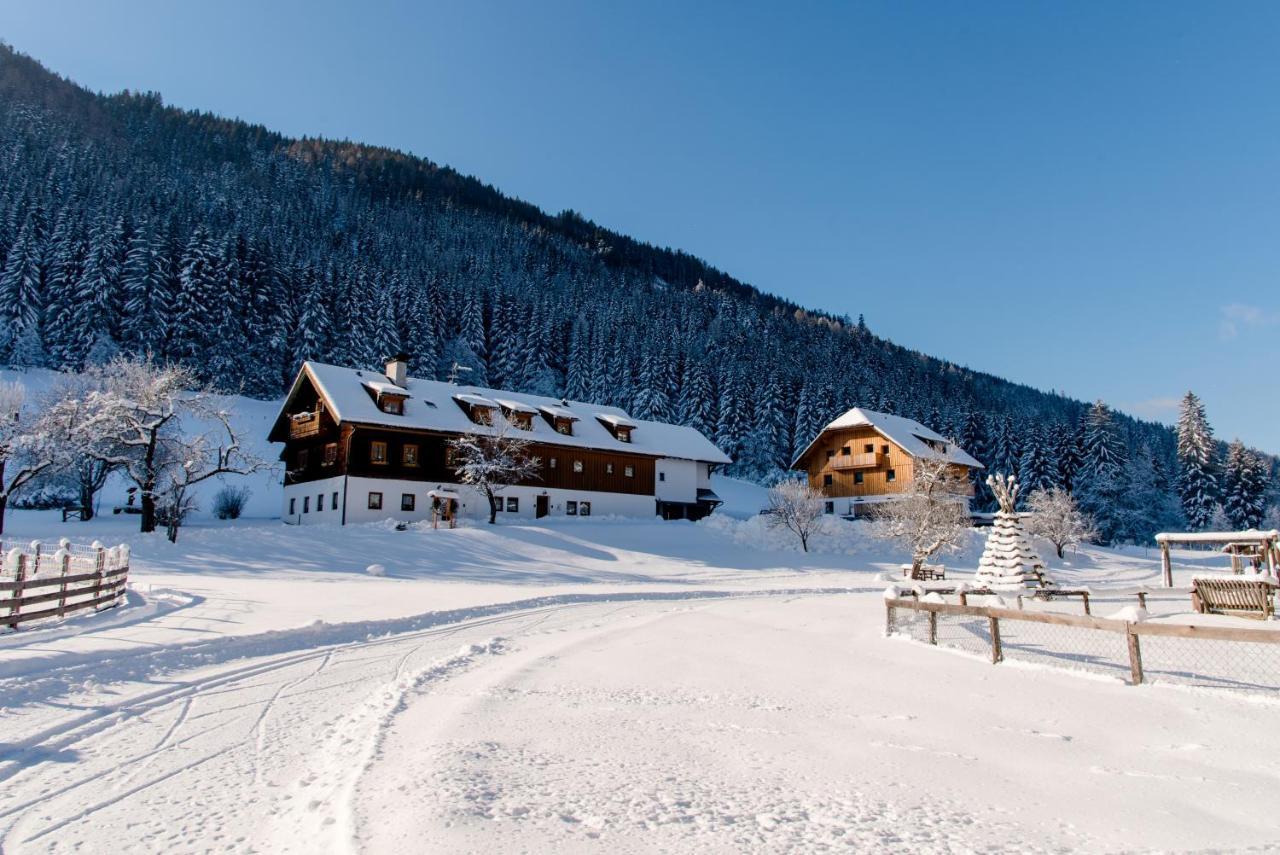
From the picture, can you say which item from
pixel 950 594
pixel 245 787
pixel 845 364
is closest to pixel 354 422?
pixel 950 594

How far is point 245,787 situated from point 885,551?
148 ft

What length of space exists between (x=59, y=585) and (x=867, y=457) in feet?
172

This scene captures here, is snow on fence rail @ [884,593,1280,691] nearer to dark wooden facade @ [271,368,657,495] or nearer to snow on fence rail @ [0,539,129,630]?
snow on fence rail @ [0,539,129,630]

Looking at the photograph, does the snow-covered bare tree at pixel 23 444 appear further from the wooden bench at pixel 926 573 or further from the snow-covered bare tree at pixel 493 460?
the wooden bench at pixel 926 573

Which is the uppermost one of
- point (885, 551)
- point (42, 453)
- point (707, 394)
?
point (707, 394)

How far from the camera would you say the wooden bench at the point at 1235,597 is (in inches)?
669

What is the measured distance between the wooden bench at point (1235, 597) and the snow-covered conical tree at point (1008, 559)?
18.1ft

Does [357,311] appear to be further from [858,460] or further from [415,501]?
[858,460]

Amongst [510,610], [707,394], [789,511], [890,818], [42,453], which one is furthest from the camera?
[707,394]

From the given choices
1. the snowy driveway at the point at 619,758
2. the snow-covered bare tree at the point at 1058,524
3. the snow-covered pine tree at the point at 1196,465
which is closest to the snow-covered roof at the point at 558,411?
the snow-covered bare tree at the point at 1058,524

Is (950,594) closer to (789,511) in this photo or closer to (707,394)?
(789,511)

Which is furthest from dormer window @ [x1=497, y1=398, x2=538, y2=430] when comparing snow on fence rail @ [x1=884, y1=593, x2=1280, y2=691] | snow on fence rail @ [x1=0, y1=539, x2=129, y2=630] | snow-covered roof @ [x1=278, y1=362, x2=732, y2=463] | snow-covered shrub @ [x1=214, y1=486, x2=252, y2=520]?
snow on fence rail @ [x1=884, y1=593, x2=1280, y2=691]

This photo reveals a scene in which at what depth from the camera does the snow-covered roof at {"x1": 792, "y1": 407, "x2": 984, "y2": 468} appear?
56625 mm

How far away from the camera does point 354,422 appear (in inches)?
1631
